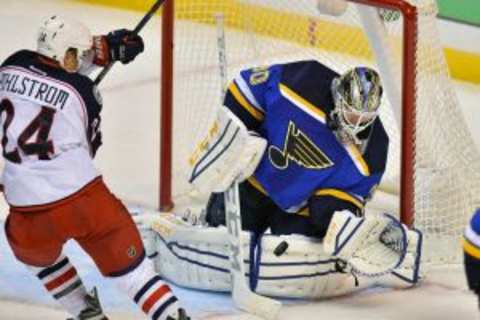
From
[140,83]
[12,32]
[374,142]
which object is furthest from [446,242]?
[12,32]

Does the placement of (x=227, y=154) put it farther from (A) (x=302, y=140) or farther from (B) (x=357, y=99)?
(B) (x=357, y=99)

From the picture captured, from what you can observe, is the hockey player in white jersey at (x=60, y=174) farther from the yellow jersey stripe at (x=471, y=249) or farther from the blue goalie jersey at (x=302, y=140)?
the yellow jersey stripe at (x=471, y=249)

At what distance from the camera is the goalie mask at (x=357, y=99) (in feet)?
9.64

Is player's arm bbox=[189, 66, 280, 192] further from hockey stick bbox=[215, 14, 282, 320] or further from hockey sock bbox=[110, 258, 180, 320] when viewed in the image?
hockey sock bbox=[110, 258, 180, 320]

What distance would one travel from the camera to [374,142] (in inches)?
121

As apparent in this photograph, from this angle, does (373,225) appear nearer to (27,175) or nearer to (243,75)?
(243,75)

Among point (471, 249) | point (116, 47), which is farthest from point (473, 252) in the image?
point (116, 47)

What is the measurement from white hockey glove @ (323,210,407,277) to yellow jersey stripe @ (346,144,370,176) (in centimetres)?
11

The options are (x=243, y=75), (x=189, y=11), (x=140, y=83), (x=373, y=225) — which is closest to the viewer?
(x=373, y=225)

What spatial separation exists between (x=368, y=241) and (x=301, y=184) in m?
0.20

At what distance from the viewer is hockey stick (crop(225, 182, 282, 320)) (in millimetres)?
2961

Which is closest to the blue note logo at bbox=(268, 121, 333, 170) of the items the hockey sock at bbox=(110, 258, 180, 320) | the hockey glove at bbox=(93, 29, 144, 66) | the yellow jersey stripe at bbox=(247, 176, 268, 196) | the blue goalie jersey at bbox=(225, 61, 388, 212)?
the blue goalie jersey at bbox=(225, 61, 388, 212)

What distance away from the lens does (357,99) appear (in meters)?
2.94

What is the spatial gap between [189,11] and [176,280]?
90cm
